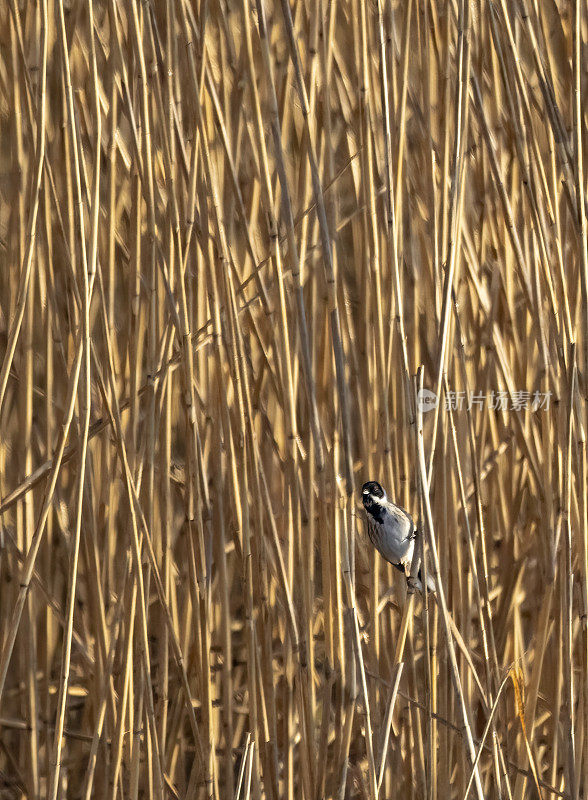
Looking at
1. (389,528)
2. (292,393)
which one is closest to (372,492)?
(389,528)

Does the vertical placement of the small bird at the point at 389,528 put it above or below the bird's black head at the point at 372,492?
below

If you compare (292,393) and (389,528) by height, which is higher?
(292,393)

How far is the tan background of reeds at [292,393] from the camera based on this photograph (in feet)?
2.93

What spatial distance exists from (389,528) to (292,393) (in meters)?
0.21

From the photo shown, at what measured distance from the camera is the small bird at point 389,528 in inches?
39.8

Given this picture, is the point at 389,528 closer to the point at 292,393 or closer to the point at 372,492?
the point at 372,492

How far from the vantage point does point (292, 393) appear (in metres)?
0.94

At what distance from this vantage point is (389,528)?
3.34 feet

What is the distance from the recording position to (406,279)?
1298 mm

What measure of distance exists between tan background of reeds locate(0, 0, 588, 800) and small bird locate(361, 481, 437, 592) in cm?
3

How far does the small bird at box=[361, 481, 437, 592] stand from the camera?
1012 millimetres

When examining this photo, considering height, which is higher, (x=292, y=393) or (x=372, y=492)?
(x=292, y=393)

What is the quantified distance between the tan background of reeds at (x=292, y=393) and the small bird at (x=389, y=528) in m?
0.03

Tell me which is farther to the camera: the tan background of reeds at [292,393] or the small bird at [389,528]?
the small bird at [389,528]
